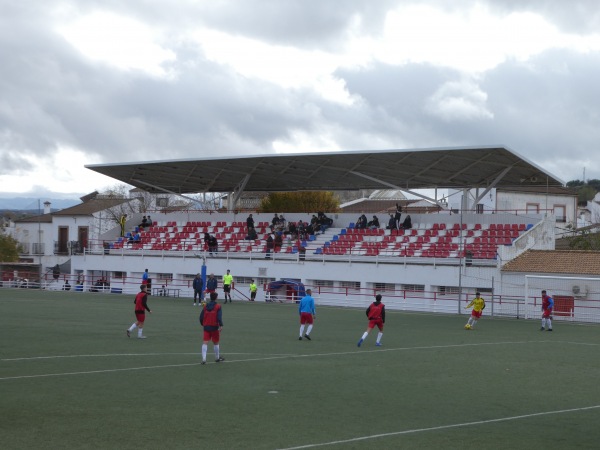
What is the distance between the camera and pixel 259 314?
36406mm

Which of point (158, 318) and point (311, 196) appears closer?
point (158, 318)

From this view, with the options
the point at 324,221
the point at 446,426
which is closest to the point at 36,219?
the point at 324,221

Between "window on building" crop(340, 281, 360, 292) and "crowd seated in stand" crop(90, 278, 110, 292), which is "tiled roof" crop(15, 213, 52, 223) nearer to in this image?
"crowd seated in stand" crop(90, 278, 110, 292)

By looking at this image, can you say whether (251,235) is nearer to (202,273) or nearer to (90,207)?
(202,273)

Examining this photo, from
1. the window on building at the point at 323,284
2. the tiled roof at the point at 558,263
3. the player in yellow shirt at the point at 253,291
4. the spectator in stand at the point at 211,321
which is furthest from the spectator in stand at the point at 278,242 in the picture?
the spectator in stand at the point at 211,321

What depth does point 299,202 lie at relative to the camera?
90.2 meters

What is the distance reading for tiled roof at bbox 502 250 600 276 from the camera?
40500mm

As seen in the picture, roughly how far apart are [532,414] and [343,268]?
110ft

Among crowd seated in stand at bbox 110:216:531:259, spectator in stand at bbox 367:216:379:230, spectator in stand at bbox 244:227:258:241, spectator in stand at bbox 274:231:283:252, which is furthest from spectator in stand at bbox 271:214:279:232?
spectator in stand at bbox 367:216:379:230

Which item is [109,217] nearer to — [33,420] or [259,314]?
[259,314]

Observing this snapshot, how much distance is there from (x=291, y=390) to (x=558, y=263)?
95.3 ft

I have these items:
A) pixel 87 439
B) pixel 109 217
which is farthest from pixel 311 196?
pixel 87 439

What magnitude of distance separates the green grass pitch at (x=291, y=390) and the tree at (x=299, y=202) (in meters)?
58.6

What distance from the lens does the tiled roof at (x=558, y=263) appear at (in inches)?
1594
